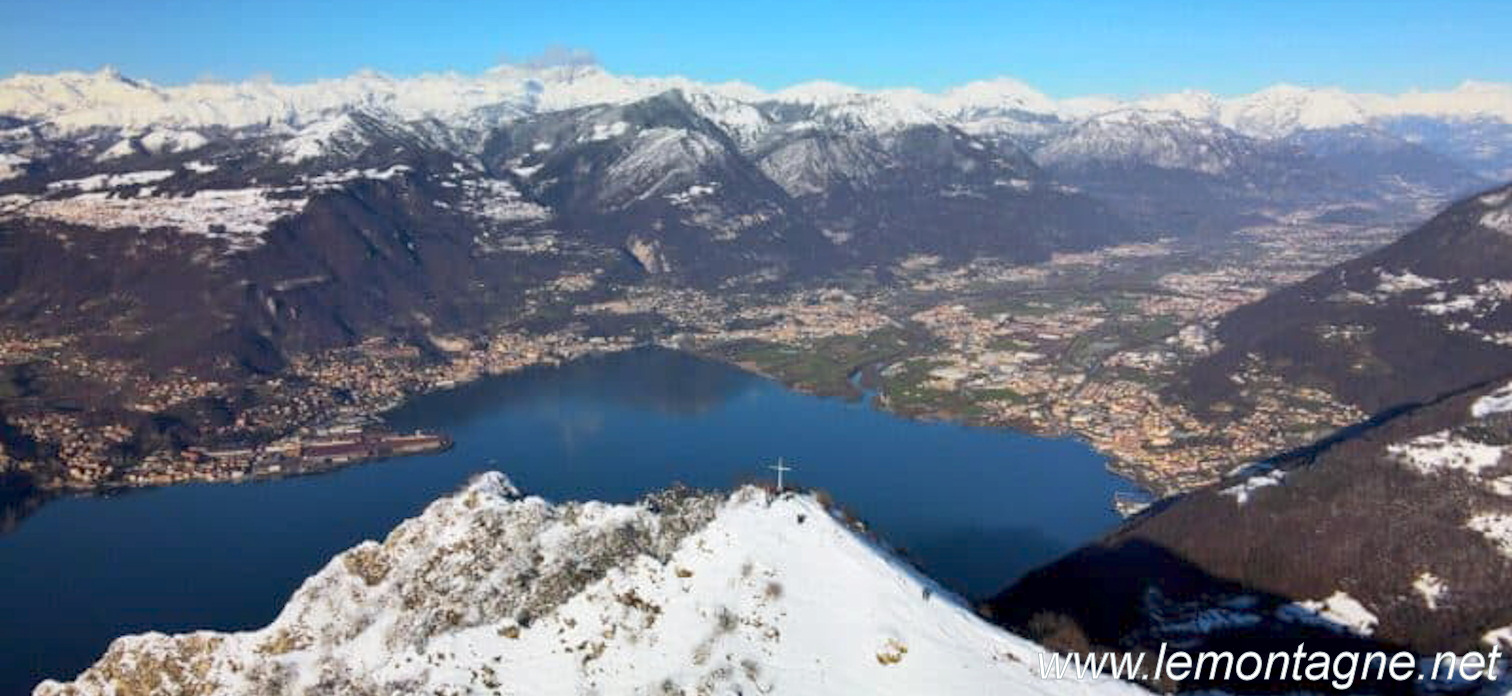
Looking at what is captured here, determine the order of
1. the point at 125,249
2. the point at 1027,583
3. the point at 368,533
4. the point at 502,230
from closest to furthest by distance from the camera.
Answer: the point at 1027,583, the point at 368,533, the point at 125,249, the point at 502,230

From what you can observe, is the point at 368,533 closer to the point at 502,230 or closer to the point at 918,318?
the point at 918,318

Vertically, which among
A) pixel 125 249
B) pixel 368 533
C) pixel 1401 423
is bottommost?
pixel 368 533

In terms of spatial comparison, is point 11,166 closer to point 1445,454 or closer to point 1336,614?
point 1336,614

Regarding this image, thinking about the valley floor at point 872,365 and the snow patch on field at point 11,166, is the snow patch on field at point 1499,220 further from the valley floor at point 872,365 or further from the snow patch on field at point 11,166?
the snow patch on field at point 11,166

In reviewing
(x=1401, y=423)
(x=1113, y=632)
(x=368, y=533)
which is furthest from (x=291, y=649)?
(x=1401, y=423)

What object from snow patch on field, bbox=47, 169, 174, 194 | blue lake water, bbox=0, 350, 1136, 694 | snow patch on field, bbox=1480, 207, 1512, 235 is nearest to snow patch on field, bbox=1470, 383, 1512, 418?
blue lake water, bbox=0, 350, 1136, 694

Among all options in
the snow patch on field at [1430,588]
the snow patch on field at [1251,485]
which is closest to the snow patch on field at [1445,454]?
the snow patch on field at [1251,485]

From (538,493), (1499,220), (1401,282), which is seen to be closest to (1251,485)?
(538,493)
